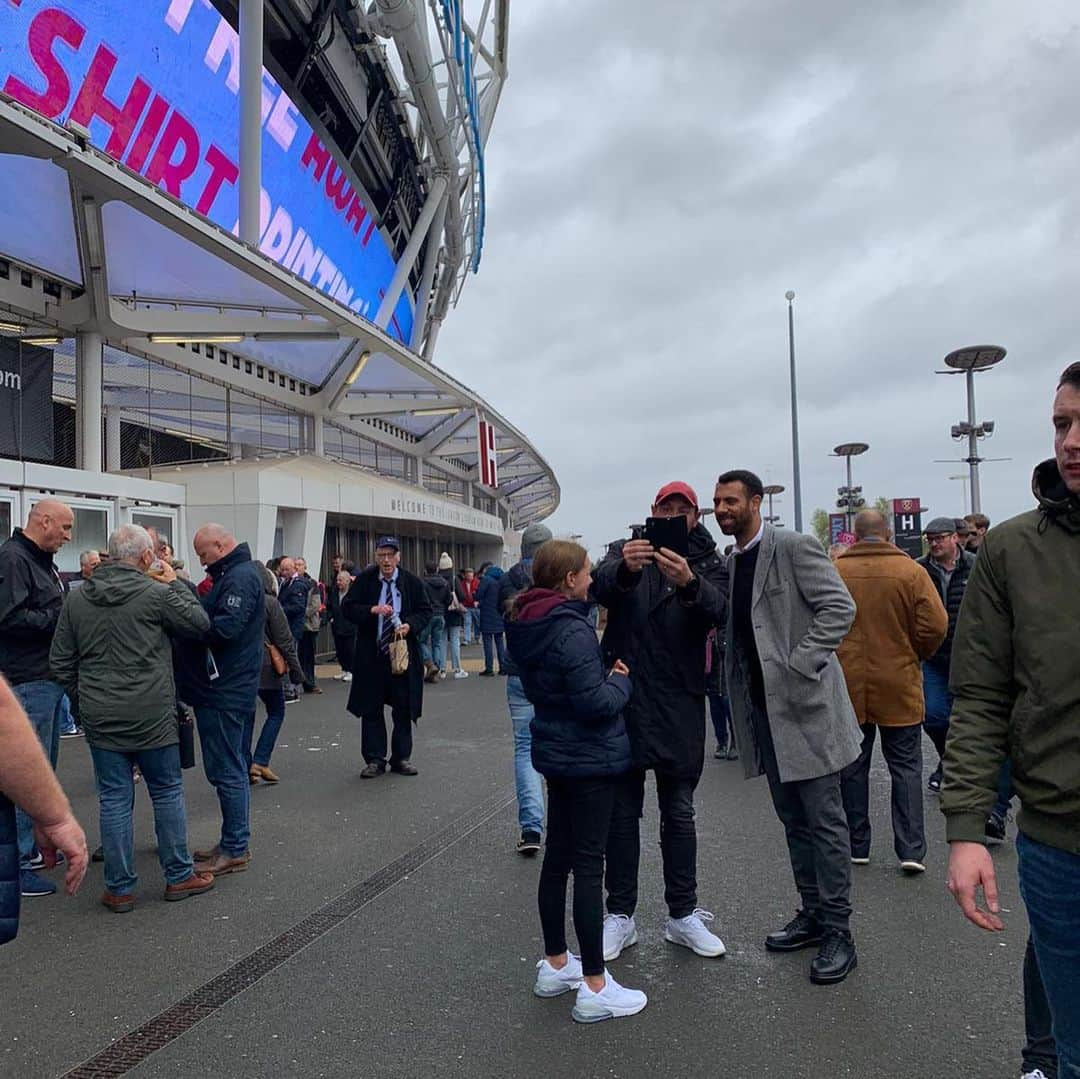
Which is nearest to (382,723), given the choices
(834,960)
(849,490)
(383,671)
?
(383,671)

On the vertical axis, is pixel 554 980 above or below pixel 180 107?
below

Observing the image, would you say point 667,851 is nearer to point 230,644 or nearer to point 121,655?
point 230,644

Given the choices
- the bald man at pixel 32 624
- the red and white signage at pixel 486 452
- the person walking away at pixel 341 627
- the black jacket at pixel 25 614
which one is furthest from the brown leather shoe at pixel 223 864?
the red and white signage at pixel 486 452

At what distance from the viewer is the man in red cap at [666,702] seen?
3.66 m

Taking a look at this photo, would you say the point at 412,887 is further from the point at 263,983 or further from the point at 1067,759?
the point at 1067,759

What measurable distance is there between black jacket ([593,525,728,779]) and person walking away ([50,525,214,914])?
2310 millimetres

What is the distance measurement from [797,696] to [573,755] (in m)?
1.03

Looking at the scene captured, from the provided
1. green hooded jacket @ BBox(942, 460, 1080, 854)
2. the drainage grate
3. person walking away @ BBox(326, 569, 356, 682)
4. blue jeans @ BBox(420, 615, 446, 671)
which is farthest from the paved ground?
blue jeans @ BBox(420, 615, 446, 671)

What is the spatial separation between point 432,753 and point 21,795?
21.5ft

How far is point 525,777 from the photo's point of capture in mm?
5383

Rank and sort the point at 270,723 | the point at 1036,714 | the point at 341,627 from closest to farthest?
the point at 1036,714
the point at 270,723
the point at 341,627

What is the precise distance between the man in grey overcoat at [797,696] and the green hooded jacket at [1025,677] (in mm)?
1740

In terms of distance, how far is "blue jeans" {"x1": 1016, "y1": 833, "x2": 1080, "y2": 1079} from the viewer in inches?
68.6

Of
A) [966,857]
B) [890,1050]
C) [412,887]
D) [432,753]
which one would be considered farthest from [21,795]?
[432,753]
